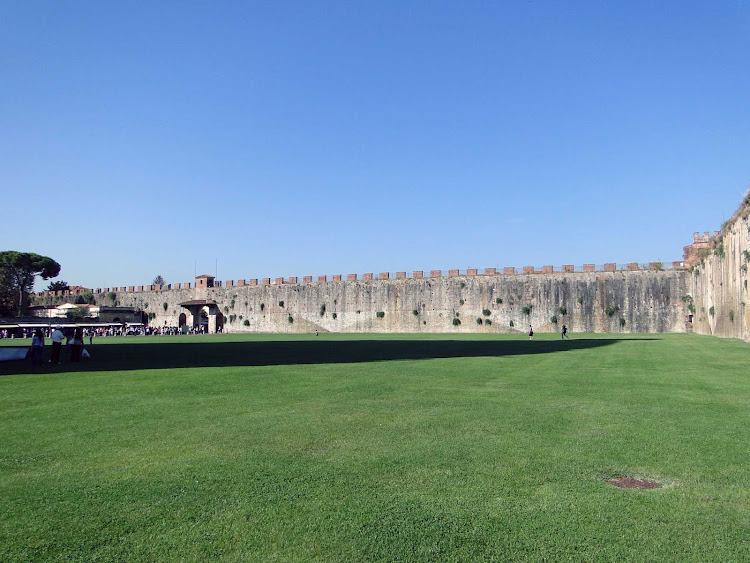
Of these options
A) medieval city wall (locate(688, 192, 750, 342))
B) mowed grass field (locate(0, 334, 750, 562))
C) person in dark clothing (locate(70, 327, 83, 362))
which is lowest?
mowed grass field (locate(0, 334, 750, 562))

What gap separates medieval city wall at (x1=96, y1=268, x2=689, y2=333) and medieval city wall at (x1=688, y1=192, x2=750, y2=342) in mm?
3557

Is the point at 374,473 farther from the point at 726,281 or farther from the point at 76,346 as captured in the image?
the point at 726,281

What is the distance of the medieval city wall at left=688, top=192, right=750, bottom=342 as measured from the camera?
23.8 m

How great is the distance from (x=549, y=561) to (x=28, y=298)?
80.2 meters

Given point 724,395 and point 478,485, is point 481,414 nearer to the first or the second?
point 478,485

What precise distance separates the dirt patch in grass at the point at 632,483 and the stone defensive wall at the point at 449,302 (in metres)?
38.9

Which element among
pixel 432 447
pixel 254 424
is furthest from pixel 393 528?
pixel 254 424

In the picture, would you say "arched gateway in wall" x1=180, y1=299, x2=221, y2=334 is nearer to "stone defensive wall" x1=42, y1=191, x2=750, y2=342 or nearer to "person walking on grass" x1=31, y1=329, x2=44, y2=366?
"stone defensive wall" x1=42, y1=191, x2=750, y2=342

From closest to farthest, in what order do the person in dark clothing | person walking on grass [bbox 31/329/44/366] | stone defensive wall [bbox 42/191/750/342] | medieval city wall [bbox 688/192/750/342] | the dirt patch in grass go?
the dirt patch in grass, person walking on grass [bbox 31/329/44/366], the person in dark clothing, medieval city wall [bbox 688/192/750/342], stone defensive wall [bbox 42/191/750/342]

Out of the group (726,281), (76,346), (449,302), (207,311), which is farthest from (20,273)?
(726,281)

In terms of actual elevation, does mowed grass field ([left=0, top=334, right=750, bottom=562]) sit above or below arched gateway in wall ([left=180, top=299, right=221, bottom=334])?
below

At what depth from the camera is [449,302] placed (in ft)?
154

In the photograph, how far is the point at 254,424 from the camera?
7125 mm

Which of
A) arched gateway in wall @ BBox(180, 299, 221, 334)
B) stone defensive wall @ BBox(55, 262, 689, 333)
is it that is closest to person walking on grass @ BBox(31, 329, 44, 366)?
stone defensive wall @ BBox(55, 262, 689, 333)
